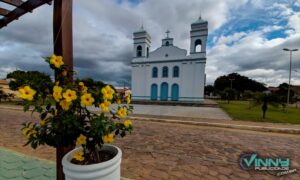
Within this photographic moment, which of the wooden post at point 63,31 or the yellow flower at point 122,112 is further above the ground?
the wooden post at point 63,31

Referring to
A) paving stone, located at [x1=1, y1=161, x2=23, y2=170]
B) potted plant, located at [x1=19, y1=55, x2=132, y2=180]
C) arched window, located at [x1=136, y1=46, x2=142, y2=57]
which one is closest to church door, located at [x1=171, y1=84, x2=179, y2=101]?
arched window, located at [x1=136, y1=46, x2=142, y2=57]

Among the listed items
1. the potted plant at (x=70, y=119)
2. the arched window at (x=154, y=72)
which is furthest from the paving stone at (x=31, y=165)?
the arched window at (x=154, y=72)

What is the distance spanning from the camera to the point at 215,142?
4.00 metres

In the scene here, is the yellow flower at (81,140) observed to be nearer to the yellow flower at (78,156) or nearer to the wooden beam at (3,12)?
the yellow flower at (78,156)

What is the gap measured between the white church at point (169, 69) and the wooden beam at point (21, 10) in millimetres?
16807

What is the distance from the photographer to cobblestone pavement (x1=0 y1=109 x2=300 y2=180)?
2434 mm

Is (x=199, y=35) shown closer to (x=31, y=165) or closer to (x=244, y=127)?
(x=244, y=127)

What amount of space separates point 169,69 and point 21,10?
1724cm

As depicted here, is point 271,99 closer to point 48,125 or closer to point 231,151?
point 231,151

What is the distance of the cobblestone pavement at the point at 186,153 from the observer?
243cm

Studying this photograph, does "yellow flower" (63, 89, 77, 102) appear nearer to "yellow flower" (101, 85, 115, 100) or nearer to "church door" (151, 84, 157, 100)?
"yellow flower" (101, 85, 115, 100)
